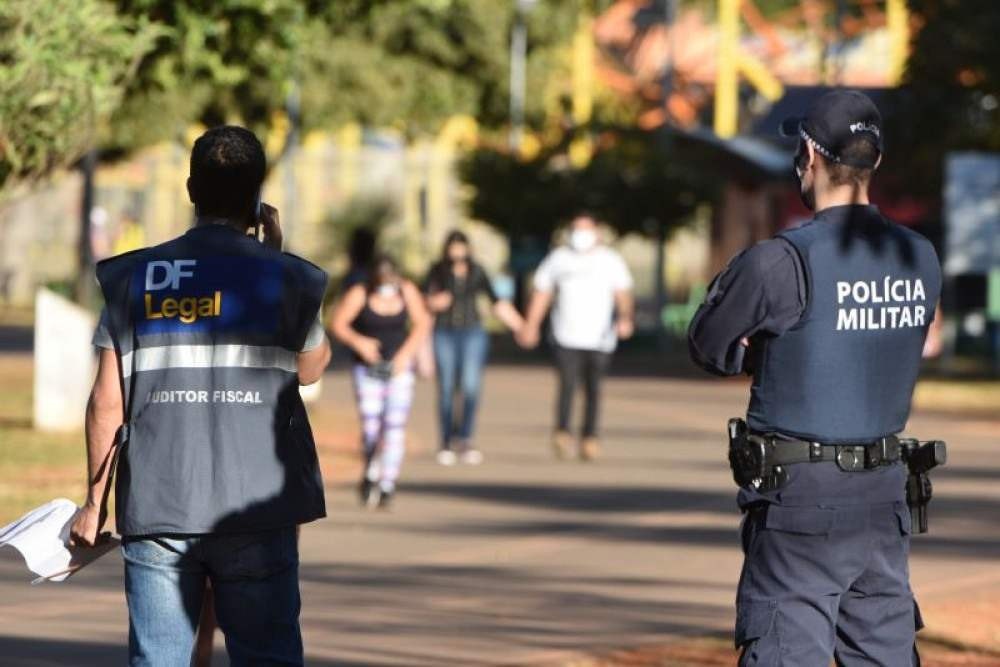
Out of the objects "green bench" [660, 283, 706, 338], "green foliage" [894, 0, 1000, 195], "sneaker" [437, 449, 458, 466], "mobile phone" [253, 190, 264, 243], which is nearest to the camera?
"mobile phone" [253, 190, 264, 243]

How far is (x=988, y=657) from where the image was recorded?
8.92 metres

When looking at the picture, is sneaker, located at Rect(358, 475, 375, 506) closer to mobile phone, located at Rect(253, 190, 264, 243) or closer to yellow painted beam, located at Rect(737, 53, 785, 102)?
mobile phone, located at Rect(253, 190, 264, 243)

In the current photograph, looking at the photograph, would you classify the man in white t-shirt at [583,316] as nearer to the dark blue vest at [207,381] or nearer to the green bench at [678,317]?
the dark blue vest at [207,381]

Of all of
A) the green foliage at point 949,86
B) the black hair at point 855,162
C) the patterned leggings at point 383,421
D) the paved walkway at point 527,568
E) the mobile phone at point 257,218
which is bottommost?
the paved walkway at point 527,568

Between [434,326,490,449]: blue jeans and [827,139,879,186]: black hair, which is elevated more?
[827,139,879,186]: black hair

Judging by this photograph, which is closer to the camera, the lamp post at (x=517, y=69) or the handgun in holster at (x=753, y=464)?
the handgun in holster at (x=753, y=464)

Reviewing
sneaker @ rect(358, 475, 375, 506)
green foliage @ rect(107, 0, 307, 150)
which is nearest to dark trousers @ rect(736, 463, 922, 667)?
sneaker @ rect(358, 475, 375, 506)

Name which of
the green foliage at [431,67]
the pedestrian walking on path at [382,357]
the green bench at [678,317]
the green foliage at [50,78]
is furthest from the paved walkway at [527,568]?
the green bench at [678,317]

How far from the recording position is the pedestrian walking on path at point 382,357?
14.2m

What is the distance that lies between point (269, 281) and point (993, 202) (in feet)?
78.4

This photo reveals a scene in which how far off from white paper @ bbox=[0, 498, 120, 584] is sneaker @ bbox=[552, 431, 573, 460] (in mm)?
11924

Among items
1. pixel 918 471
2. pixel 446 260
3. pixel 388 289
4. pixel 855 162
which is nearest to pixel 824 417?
pixel 918 471

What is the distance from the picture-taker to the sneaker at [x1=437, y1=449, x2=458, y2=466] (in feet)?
57.2

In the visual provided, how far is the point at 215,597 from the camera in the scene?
5.72 meters
